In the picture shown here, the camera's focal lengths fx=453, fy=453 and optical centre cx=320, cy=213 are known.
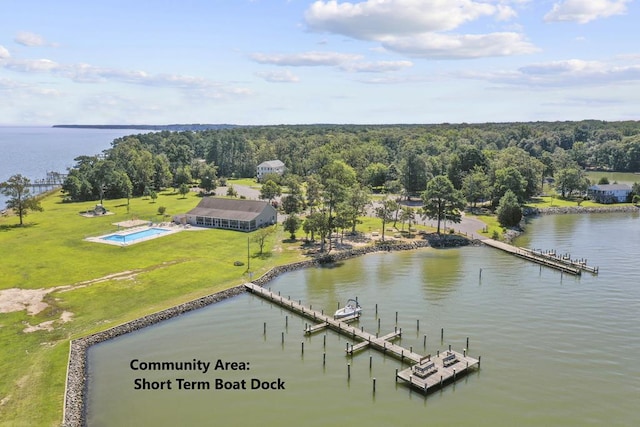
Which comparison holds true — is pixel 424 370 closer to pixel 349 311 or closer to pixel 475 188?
pixel 349 311

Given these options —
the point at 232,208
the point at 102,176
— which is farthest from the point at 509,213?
the point at 102,176

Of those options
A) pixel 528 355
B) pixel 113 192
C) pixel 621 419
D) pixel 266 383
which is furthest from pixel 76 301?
pixel 113 192

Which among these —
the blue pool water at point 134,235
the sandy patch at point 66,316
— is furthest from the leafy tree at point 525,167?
the sandy patch at point 66,316

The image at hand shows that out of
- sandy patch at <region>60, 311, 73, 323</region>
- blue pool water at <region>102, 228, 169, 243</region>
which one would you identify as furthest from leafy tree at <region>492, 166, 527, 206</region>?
sandy patch at <region>60, 311, 73, 323</region>

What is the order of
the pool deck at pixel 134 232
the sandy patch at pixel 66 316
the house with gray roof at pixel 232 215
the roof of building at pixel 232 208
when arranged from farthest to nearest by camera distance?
the roof of building at pixel 232 208, the house with gray roof at pixel 232 215, the pool deck at pixel 134 232, the sandy patch at pixel 66 316

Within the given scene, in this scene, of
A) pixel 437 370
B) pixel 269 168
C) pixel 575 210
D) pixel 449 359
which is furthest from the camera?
pixel 269 168

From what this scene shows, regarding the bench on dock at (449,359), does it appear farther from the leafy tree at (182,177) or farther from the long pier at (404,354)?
the leafy tree at (182,177)

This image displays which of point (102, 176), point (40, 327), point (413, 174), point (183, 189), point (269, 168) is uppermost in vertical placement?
point (269, 168)

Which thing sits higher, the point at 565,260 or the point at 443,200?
the point at 443,200
